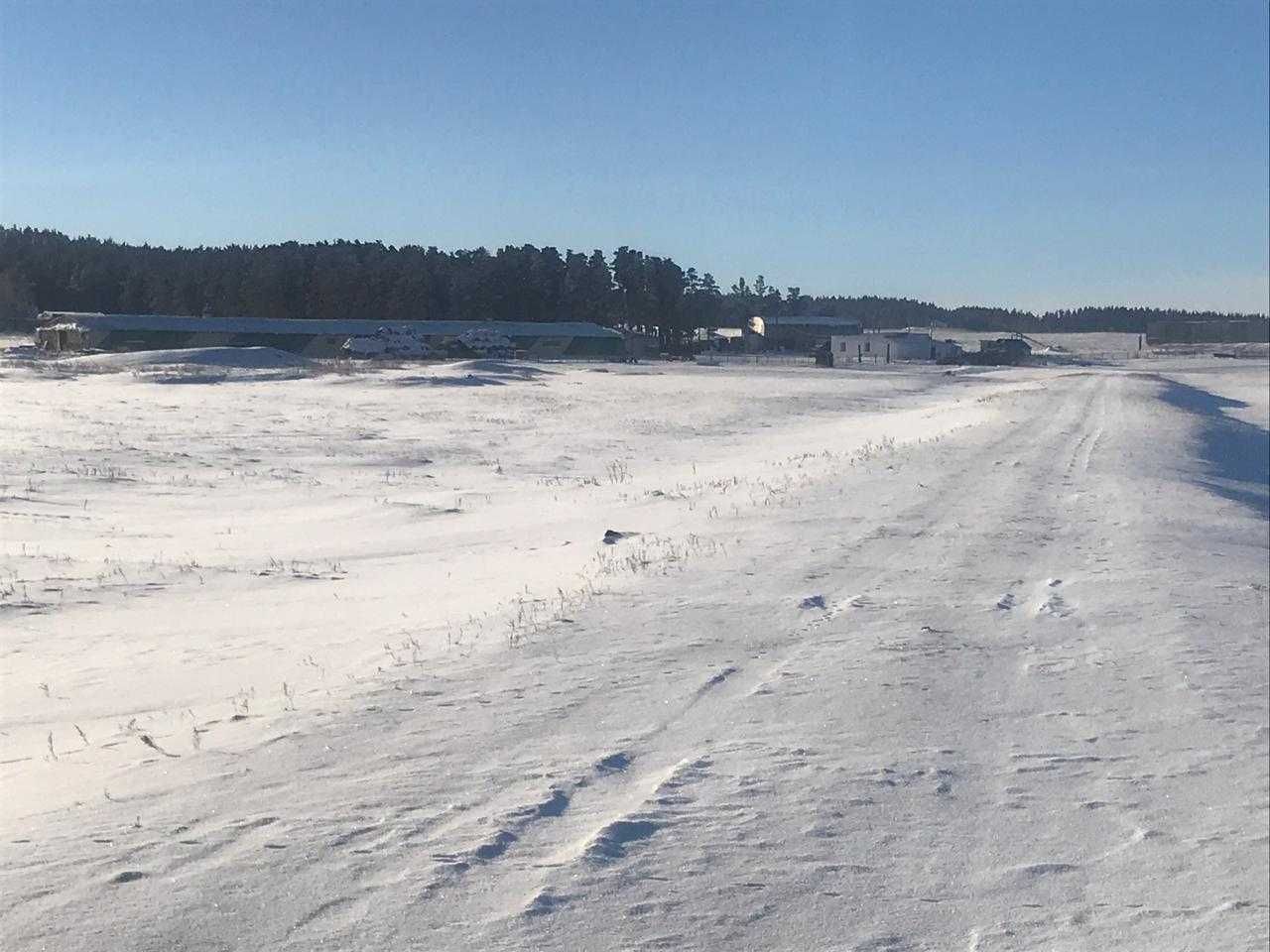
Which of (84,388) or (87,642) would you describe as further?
(84,388)

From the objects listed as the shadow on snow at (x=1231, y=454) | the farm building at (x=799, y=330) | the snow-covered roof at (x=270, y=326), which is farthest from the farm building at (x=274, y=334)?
the shadow on snow at (x=1231, y=454)

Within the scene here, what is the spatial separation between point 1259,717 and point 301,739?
6.98 meters

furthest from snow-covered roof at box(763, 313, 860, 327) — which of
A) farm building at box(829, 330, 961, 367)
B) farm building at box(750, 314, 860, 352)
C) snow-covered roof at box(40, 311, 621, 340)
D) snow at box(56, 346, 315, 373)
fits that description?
snow at box(56, 346, 315, 373)

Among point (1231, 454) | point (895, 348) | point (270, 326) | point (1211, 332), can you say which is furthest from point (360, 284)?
point (1231, 454)

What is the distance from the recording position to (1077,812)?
744 cm

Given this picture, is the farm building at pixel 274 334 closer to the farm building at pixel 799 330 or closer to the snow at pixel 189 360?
the snow at pixel 189 360

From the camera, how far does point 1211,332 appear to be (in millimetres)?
107188

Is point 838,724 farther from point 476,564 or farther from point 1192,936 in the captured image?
point 476,564

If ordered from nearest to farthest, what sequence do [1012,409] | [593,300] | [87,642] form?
[87,642] → [1012,409] → [593,300]

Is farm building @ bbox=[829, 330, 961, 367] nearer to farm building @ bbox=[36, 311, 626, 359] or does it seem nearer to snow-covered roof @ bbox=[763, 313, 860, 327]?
farm building @ bbox=[36, 311, 626, 359]

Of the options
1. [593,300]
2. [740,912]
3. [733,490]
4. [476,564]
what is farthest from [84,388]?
[593,300]

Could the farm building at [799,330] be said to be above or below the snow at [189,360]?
above

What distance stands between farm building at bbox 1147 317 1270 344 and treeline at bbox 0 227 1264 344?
44217 mm

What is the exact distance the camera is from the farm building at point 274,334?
7625 cm
